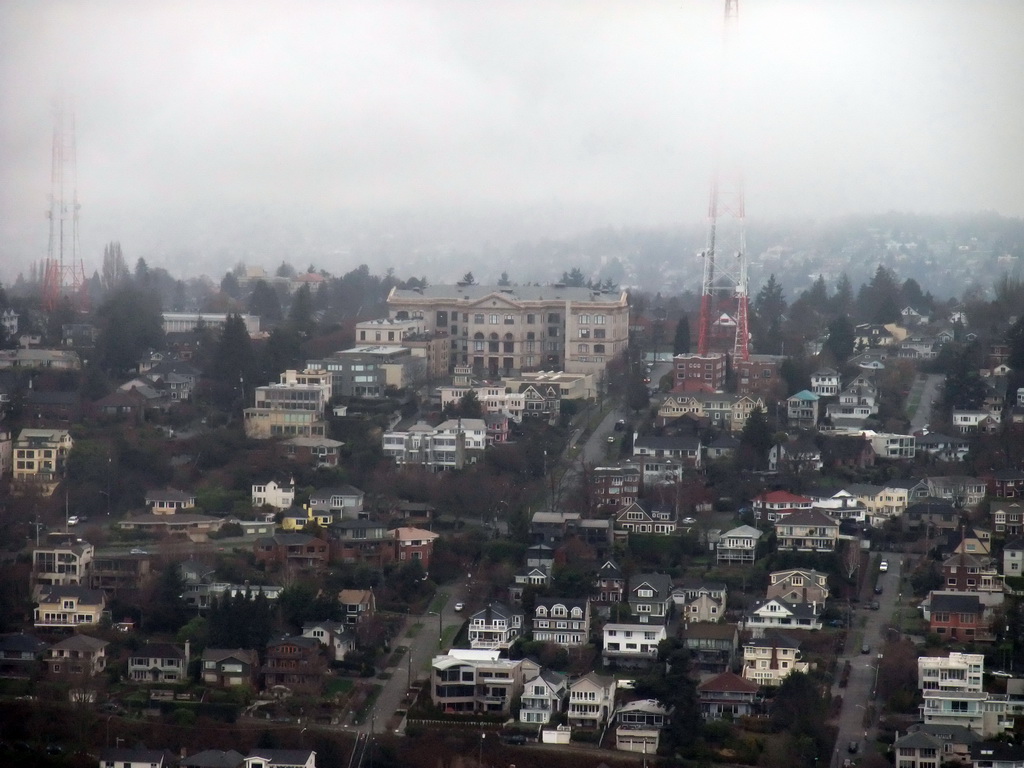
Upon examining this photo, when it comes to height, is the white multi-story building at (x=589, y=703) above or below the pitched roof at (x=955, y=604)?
below

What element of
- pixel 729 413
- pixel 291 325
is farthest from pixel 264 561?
pixel 291 325

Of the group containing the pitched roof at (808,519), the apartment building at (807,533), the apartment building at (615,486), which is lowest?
the apartment building at (807,533)

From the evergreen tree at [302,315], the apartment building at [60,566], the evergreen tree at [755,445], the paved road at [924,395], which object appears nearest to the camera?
the apartment building at [60,566]

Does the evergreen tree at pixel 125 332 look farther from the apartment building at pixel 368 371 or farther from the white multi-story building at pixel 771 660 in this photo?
the white multi-story building at pixel 771 660

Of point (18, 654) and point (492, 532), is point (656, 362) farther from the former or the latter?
point (18, 654)

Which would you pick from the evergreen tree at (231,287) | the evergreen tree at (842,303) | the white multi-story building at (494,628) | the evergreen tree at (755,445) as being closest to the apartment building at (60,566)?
the white multi-story building at (494,628)

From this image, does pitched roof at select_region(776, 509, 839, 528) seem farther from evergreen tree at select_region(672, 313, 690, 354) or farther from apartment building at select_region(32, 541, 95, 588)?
evergreen tree at select_region(672, 313, 690, 354)

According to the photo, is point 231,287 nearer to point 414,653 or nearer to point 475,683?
point 414,653
